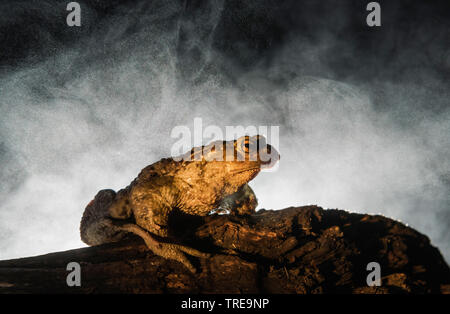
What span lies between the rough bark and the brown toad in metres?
0.33

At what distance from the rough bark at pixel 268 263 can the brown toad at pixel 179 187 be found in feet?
1.09

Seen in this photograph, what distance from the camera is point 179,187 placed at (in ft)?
10.0

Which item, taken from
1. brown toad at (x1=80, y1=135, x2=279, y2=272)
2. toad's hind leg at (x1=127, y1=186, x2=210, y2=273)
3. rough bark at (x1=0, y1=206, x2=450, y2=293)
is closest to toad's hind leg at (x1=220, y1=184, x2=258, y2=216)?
brown toad at (x1=80, y1=135, x2=279, y2=272)

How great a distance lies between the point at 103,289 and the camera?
2090 mm

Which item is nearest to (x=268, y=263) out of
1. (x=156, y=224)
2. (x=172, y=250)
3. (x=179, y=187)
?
(x=172, y=250)

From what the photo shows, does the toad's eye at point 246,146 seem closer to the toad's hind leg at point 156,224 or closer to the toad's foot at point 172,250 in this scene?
the toad's hind leg at point 156,224

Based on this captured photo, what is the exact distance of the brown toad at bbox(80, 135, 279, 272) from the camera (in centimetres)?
278

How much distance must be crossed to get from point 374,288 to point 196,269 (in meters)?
1.65

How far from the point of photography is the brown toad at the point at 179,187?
9.11 ft

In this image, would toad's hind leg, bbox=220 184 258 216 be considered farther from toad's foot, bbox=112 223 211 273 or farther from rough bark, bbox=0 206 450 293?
toad's foot, bbox=112 223 211 273

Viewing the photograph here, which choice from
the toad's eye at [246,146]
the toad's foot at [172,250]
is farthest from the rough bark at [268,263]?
the toad's eye at [246,146]

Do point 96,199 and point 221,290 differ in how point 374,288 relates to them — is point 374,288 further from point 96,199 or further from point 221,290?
point 96,199

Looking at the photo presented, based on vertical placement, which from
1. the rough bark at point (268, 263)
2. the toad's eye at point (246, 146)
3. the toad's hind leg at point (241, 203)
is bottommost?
the rough bark at point (268, 263)
